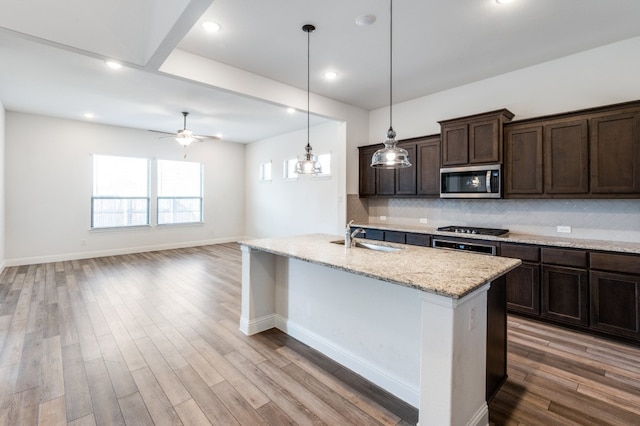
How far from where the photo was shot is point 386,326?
2.21m

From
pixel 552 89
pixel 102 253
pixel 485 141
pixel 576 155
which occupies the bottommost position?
pixel 102 253

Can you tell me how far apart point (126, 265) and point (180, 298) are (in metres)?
2.74

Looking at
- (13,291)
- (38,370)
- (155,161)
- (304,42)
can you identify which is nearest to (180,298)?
(38,370)

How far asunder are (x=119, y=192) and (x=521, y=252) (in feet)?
26.5

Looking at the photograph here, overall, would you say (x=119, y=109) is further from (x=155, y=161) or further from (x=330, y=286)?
(x=330, y=286)

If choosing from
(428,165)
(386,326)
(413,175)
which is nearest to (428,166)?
(428,165)

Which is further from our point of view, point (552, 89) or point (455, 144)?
point (455, 144)

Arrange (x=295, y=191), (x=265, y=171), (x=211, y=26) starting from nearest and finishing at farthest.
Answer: (x=211, y=26) → (x=295, y=191) → (x=265, y=171)

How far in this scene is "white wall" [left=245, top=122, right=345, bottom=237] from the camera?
6.08m

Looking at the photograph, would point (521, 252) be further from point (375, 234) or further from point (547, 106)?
point (375, 234)

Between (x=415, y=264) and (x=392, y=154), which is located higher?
(x=392, y=154)

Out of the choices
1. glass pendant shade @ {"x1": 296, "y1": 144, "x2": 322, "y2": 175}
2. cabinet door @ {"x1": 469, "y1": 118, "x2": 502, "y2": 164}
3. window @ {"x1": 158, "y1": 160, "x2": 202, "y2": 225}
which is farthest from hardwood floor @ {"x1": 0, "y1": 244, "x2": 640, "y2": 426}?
window @ {"x1": 158, "y1": 160, "x2": 202, "y2": 225}

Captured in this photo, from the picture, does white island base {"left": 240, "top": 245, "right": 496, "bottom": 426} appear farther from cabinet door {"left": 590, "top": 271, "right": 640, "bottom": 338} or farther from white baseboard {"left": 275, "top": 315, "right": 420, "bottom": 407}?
cabinet door {"left": 590, "top": 271, "right": 640, "bottom": 338}

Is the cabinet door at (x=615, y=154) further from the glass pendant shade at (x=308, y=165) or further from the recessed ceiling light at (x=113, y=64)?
the recessed ceiling light at (x=113, y=64)
